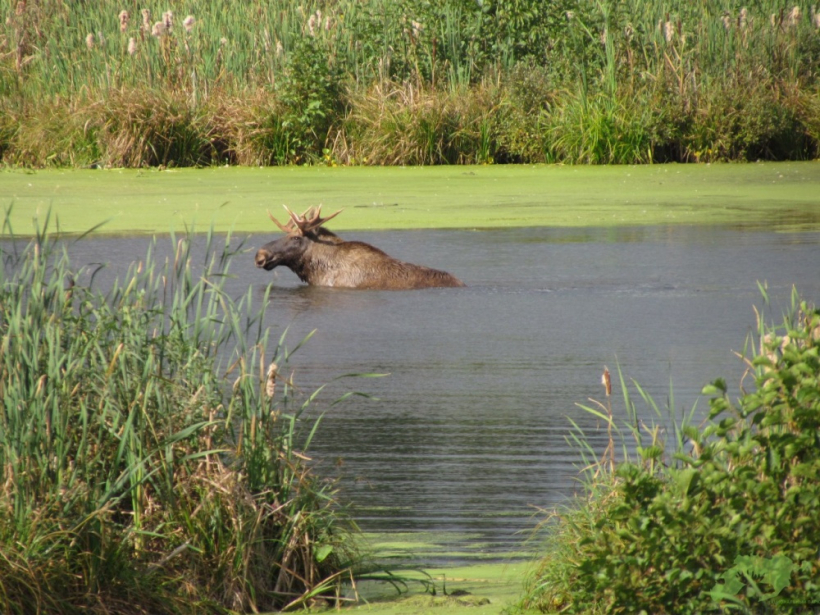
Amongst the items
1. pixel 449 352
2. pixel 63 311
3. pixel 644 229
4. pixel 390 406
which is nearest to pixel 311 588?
pixel 63 311

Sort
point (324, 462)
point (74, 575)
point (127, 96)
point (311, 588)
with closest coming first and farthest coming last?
point (74, 575) → point (311, 588) → point (324, 462) → point (127, 96)

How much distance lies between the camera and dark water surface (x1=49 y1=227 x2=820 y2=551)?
14.8ft

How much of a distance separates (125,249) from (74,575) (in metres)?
6.83

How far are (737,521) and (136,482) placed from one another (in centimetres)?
146

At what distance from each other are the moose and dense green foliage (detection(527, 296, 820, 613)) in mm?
5847

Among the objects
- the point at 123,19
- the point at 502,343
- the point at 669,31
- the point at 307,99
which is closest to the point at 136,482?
the point at 502,343

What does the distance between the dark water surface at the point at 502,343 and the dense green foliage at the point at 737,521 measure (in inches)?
39.4

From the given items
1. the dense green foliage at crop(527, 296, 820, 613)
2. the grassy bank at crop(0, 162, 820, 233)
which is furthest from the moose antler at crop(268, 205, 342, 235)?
the dense green foliage at crop(527, 296, 820, 613)

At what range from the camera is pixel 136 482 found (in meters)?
3.34

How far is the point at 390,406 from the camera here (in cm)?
570

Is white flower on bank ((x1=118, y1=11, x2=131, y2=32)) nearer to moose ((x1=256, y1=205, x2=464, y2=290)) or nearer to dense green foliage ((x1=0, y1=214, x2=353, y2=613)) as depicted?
moose ((x1=256, y1=205, x2=464, y2=290))

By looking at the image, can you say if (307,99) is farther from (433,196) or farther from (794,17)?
(794,17)

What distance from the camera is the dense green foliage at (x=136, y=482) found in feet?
10.5

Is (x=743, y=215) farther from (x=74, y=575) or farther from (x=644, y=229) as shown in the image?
(x=74, y=575)
